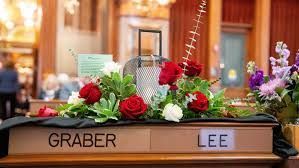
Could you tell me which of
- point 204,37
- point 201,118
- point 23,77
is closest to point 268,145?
point 201,118

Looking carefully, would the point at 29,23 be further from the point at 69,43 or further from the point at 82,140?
the point at 82,140

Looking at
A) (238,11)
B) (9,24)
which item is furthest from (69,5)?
(238,11)

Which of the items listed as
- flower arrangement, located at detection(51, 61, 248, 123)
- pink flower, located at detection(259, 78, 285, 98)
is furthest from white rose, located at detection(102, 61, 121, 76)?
pink flower, located at detection(259, 78, 285, 98)

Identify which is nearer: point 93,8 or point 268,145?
point 268,145

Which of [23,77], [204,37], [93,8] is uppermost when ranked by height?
[93,8]

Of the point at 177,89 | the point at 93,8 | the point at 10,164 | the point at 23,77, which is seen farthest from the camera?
the point at 23,77

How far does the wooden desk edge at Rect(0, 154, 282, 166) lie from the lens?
5.12 feet

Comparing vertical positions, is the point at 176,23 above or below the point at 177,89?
above

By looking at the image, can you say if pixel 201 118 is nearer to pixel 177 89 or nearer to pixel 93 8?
pixel 177 89

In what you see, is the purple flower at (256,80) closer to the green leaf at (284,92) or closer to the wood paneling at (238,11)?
the green leaf at (284,92)

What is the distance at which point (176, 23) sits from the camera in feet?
29.5

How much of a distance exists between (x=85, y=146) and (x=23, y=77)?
9154mm

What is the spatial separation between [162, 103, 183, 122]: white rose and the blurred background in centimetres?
577

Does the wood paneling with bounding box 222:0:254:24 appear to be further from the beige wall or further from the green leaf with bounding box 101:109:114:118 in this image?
the green leaf with bounding box 101:109:114:118
